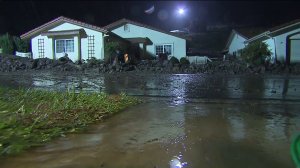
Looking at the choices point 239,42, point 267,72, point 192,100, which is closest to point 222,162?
point 192,100

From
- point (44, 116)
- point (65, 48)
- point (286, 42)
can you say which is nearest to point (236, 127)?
point (44, 116)

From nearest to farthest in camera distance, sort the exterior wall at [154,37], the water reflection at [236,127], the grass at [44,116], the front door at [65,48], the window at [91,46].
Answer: the grass at [44,116], the water reflection at [236,127], the window at [91,46], the front door at [65,48], the exterior wall at [154,37]

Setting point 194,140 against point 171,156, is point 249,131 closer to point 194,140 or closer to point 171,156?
point 194,140

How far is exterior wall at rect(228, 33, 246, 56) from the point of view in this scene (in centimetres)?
4025

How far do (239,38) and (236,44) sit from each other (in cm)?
175

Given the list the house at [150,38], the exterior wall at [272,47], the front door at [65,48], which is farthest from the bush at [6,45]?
the exterior wall at [272,47]

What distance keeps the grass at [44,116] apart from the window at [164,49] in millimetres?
26876

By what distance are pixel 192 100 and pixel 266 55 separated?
628 inches

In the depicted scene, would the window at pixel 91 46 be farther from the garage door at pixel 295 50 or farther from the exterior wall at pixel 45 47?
the garage door at pixel 295 50

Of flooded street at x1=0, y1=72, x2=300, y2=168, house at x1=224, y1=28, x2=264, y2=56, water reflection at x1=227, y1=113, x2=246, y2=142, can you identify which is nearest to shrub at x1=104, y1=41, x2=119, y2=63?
house at x1=224, y1=28, x2=264, y2=56

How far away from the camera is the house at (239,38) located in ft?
126

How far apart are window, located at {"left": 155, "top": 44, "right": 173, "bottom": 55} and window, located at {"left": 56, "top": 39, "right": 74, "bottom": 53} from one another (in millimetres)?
8712

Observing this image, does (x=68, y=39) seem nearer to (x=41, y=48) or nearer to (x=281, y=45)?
(x=41, y=48)

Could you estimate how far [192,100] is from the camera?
13.0 meters
